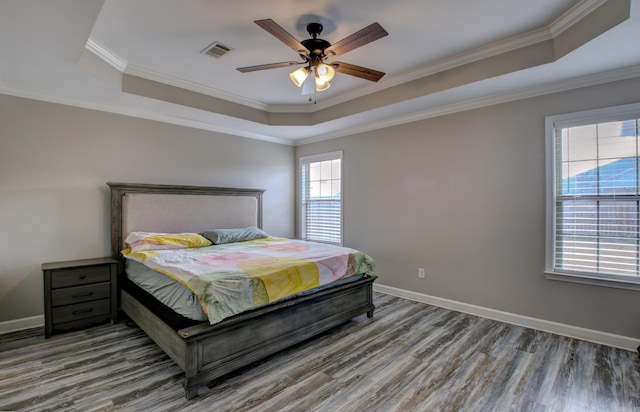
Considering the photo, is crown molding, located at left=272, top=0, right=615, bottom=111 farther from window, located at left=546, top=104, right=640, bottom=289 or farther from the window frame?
the window frame

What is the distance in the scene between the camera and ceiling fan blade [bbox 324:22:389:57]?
2.02 meters

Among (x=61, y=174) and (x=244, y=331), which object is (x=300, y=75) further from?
(x=61, y=174)

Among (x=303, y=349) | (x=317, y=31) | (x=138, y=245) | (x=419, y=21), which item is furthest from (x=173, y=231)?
(x=419, y=21)

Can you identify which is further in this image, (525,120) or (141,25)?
(525,120)

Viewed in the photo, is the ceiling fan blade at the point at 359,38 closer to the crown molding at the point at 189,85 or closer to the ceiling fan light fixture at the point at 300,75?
the ceiling fan light fixture at the point at 300,75

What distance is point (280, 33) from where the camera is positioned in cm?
213

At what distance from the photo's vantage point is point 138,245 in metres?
3.35

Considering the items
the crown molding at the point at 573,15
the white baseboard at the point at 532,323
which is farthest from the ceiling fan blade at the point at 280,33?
the white baseboard at the point at 532,323

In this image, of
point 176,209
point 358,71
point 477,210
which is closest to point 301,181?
point 176,209

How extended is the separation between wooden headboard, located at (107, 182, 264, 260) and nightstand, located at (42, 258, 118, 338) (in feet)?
1.24

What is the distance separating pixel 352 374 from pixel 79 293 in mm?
2856

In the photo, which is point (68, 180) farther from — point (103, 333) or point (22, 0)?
point (22, 0)

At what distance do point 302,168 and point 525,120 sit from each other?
356 centimetres

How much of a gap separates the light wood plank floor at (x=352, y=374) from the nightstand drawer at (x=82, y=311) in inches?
6.8
